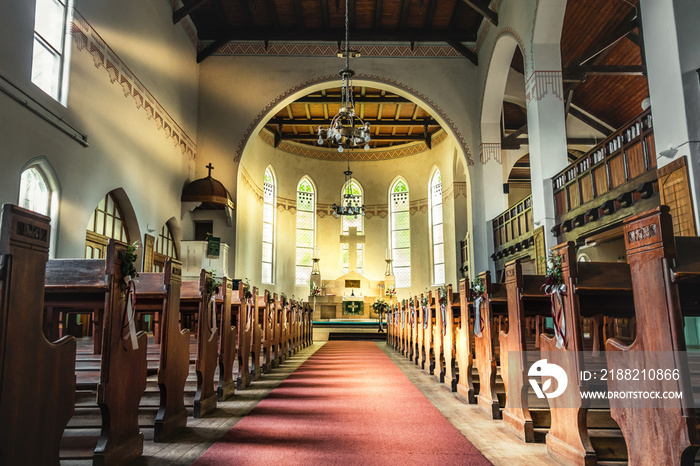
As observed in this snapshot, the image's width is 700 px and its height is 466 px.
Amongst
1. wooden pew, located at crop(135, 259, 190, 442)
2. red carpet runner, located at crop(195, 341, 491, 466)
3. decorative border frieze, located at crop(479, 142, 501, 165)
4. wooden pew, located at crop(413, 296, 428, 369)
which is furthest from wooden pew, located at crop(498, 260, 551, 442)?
decorative border frieze, located at crop(479, 142, 501, 165)

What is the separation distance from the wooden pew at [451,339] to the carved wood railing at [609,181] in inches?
117

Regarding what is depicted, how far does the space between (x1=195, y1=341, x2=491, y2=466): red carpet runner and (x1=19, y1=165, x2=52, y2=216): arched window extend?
4.25 meters

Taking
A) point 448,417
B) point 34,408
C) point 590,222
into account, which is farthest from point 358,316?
point 34,408

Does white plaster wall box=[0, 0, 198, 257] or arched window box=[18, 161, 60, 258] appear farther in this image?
arched window box=[18, 161, 60, 258]

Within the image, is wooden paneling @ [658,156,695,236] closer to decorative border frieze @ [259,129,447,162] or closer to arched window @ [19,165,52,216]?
arched window @ [19,165,52,216]

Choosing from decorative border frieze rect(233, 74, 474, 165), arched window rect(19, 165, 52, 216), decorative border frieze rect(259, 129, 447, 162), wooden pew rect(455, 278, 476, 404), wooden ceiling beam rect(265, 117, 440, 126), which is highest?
wooden ceiling beam rect(265, 117, 440, 126)

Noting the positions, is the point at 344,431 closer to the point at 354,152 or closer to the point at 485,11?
the point at 485,11

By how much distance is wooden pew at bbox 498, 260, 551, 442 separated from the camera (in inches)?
127

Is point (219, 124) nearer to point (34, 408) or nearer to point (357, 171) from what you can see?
point (357, 171)

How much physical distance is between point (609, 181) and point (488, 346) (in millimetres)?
4552

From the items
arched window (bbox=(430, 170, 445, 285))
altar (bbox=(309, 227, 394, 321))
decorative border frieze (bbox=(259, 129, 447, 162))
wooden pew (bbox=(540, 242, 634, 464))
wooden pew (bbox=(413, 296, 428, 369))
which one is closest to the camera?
wooden pew (bbox=(540, 242, 634, 464))

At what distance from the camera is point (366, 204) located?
20.6 metres

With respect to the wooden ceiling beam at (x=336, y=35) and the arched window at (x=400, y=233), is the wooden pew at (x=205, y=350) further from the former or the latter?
the arched window at (x=400, y=233)

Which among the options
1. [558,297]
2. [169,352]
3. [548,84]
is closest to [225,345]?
[169,352]
